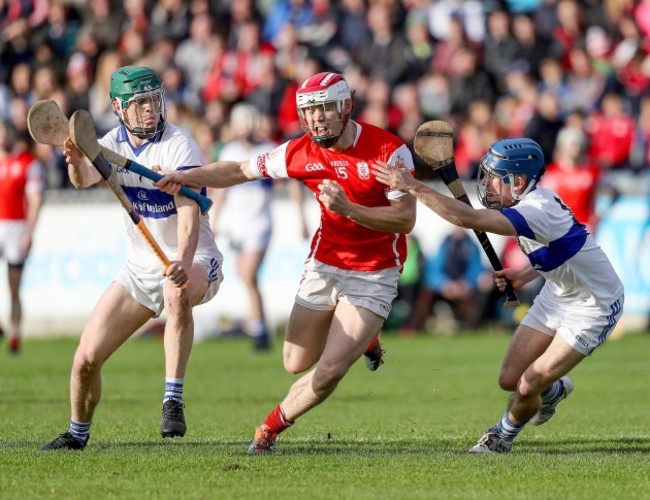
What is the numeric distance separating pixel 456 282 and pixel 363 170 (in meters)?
10.3

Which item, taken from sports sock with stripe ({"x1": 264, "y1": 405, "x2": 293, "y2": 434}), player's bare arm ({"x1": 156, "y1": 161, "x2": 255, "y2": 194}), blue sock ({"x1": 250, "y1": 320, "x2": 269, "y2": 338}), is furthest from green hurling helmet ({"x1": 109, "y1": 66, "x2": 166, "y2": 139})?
blue sock ({"x1": 250, "y1": 320, "x2": 269, "y2": 338})

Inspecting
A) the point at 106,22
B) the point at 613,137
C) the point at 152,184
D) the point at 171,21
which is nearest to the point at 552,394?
the point at 152,184

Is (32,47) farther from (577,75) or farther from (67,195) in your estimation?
(577,75)

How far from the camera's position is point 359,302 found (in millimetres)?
8297

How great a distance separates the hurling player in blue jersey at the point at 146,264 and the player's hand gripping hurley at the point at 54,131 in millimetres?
93

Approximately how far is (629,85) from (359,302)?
12.8m

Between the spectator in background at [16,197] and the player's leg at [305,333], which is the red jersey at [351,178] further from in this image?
the spectator in background at [16,197]

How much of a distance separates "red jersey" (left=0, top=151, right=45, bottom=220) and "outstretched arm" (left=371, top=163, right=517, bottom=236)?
9.56 metres

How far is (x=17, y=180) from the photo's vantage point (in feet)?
54.6

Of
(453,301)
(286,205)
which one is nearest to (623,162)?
(453,301)

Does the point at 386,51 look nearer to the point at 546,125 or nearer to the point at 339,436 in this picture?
the point at 546,125

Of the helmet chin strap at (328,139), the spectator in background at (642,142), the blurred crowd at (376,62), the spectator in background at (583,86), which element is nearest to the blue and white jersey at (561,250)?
the helmet chin strap at (328,139)

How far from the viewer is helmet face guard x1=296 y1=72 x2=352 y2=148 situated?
8.06 m

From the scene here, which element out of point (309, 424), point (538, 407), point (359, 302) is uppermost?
point (359, 302)
